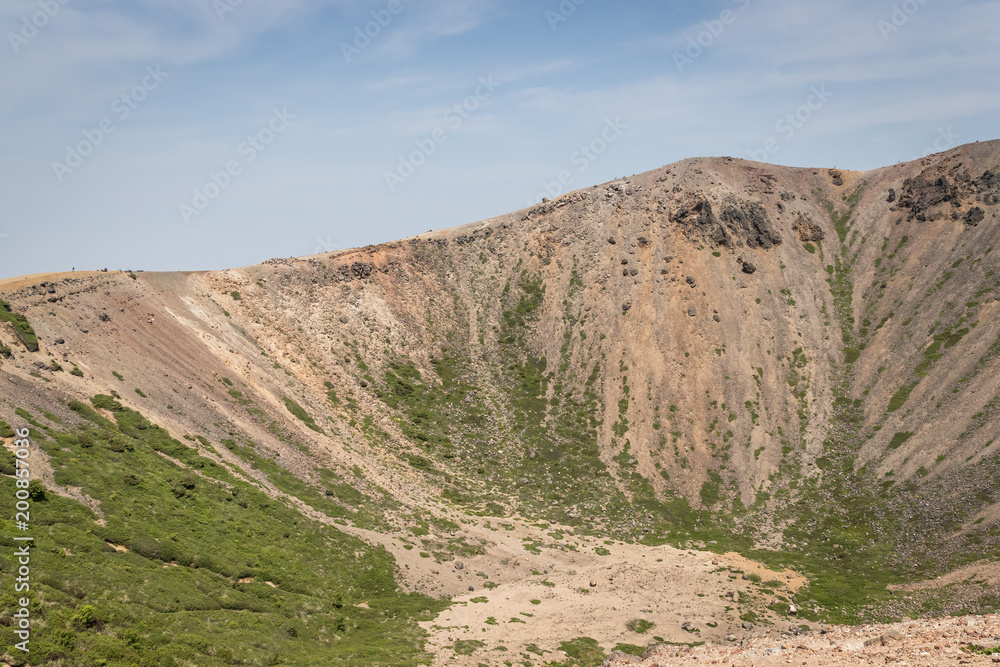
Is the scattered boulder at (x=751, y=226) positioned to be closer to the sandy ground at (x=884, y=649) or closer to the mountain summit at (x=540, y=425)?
the mountain summit at (x=540, y=425)

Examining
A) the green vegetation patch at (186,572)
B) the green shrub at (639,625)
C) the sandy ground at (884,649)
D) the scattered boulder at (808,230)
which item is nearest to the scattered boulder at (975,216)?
the scattered boulder at (808,230)

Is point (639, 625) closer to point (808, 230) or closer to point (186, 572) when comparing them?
point (186, 572)

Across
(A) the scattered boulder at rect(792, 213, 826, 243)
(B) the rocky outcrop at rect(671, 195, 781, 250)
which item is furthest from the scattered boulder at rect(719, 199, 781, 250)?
(A) the scattered boulder at rect(792, 213, 826, 243)

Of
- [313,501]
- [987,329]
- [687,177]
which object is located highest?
[687,177]

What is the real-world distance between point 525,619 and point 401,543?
1503 cm

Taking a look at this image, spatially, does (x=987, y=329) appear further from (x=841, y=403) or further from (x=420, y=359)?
(x=420, y=359)

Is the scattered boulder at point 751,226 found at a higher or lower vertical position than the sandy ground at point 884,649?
higher

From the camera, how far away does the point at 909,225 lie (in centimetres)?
9950

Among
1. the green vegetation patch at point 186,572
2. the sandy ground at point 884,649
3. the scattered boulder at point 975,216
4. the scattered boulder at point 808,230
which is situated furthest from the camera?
the scattered boulder at point 808,230

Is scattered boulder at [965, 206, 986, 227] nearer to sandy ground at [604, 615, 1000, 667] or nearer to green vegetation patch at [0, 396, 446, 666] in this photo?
sandy ground at [604, 615, 1000, 667]

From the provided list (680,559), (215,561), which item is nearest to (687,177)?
(680,559)

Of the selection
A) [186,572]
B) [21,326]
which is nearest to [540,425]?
[186,572]

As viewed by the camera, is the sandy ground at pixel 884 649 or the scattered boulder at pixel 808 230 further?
the scattered boulder at pixel 808 230

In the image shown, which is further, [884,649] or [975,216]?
[975,216]
